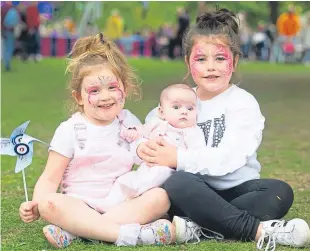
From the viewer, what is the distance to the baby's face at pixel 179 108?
4156 millimetres

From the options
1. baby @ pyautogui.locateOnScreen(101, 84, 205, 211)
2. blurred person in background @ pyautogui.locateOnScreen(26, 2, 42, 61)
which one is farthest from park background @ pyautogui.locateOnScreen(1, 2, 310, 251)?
blurred person in background @ pyautogui.locateOnScreen(26, 2, 42, 61)

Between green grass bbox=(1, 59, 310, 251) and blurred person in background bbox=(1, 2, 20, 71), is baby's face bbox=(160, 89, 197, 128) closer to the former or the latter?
green grass bbox=(1, 59, 310, 251)

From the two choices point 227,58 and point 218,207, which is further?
point 227,58

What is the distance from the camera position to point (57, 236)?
392 centimetres

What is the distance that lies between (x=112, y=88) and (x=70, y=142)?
357mm

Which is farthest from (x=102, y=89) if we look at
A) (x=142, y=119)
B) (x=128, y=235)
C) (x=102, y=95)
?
(x=142, y=119)

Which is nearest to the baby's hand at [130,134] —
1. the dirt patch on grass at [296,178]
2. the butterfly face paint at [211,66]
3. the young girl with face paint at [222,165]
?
the young girl with face paint at [222,165]

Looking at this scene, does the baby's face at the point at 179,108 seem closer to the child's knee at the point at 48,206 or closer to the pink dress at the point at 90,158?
the pink dress at the point at 90,158

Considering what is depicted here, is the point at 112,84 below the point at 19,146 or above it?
above

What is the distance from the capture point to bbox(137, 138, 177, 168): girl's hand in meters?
4.04

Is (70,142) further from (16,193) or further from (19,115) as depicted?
(19,115)

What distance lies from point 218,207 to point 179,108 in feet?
1.88

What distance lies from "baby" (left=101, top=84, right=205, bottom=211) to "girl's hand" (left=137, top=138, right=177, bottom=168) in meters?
0.03

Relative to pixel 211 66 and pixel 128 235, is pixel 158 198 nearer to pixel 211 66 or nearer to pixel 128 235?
pixel 128 235
